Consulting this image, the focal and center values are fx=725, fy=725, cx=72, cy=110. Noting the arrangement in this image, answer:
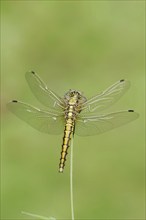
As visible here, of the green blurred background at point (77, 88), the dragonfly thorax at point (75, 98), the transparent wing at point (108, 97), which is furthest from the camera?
the green blurred background at point (77, 88)

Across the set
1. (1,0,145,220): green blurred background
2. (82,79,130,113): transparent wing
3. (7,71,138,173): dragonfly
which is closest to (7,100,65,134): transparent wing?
(7,71,138,173): dragonfly

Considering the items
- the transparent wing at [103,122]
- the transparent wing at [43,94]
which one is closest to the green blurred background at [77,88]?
the transparent wing at [43,94]

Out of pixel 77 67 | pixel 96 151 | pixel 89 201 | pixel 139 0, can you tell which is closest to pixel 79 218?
pixel 89 201

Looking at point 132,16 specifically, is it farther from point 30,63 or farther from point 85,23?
point 30,63

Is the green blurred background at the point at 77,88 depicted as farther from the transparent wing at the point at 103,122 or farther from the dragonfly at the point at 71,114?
the transparent wing at the point at 103,122

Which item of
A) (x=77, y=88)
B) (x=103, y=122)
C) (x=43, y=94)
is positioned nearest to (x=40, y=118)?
(x=43, y=94)

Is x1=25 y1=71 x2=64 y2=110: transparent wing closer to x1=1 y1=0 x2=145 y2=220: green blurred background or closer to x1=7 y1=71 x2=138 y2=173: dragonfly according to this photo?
x1=7 y1=71 x2=138 y2=173: dragonfly

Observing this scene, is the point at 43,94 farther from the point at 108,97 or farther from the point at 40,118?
the point at 108,97
